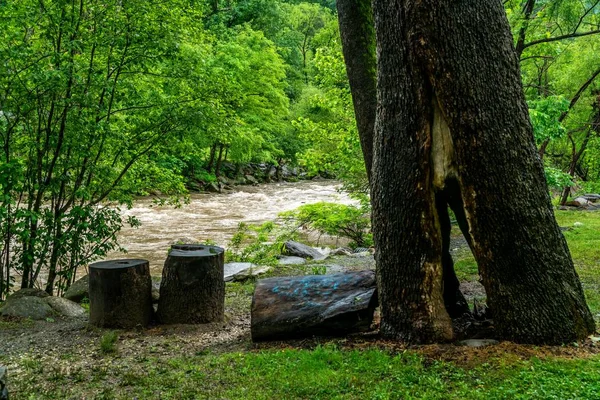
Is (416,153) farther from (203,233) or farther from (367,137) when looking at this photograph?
(203,233)

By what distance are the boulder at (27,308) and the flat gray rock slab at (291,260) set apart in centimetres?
538

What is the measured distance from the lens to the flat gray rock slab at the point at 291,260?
439 inches

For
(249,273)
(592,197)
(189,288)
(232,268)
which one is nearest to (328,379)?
(189,288)

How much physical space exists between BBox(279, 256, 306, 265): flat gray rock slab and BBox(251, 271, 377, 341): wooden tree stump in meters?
5.82

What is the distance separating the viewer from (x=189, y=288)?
5949 mm

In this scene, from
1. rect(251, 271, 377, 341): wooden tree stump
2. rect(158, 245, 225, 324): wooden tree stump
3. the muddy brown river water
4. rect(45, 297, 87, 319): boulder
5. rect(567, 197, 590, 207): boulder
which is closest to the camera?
rect(251, 271, 377, 341): wooden tree stump

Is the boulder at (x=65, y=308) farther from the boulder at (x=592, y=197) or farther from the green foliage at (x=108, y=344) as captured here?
the boulder at (x=592, y=197)

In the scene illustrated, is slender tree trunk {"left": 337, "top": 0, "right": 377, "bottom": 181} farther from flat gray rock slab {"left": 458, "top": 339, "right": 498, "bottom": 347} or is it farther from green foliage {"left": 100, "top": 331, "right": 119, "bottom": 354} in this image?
green foliage {"left": 100, "top": 331, "right": 119, "bottom": 354}

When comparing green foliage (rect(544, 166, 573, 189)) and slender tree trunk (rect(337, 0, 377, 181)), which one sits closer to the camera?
slender tree trunk (rect(337, 0, 377, 181))

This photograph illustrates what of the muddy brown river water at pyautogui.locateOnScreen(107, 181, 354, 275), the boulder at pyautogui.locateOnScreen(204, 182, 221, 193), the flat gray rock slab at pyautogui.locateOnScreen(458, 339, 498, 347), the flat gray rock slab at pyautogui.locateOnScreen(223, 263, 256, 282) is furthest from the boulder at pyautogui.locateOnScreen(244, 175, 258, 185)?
the flat gray rock slab at pyautogui.locateOnScreen(458, 339, 498, 347)

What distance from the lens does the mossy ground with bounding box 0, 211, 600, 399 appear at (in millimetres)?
3449

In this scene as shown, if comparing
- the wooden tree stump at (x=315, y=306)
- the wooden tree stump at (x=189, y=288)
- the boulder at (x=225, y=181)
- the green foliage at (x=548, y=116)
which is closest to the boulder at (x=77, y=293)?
the wooden tree stump at (x=189, y=288)

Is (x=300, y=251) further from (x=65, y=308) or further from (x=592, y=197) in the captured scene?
(x=592, y=197)

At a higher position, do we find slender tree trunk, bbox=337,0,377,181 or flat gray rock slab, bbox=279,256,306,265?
slender tree trunk, bbox=337,0,377,181
